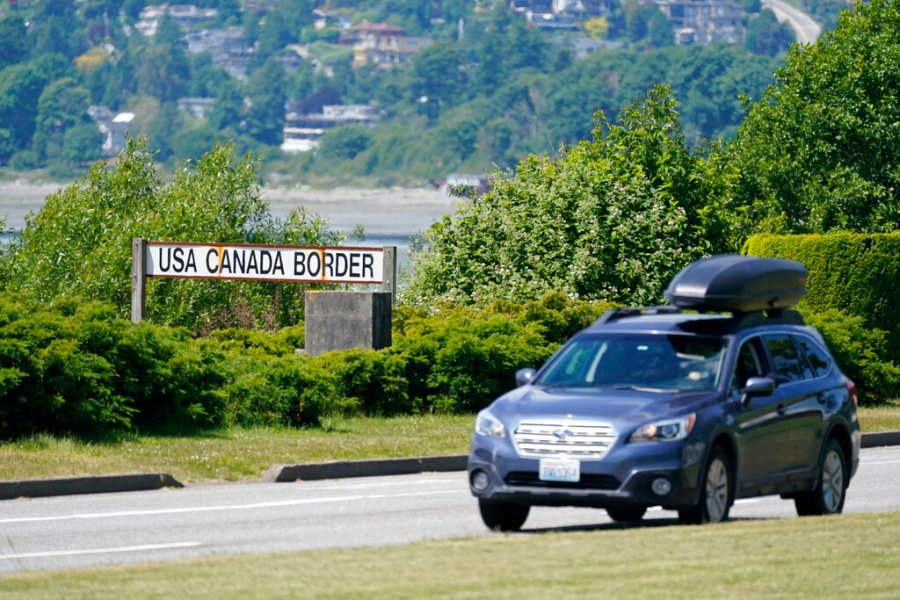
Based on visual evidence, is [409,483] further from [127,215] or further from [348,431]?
[127,215]

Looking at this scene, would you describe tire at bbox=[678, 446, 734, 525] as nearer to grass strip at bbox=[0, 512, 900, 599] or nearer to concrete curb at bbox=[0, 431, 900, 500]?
grass strip at bbox=[0, 512, 900, 599]

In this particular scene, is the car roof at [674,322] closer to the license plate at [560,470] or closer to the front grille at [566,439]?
the front grille at [566,439]

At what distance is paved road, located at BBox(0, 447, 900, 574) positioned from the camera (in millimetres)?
12445

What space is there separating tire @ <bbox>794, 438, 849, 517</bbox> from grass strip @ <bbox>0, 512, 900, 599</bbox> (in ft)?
6.87

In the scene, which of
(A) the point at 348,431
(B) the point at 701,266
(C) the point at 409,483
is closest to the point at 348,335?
(A) the point at 348,431

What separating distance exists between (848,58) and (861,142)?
303 cm

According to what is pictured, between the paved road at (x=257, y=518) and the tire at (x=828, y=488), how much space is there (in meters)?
0.43

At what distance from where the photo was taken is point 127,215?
156 ft

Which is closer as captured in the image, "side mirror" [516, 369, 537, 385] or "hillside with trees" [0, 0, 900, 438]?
"side mirror" [516, 369, 537, 385]

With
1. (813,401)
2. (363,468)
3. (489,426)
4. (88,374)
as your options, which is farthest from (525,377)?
(88,374)

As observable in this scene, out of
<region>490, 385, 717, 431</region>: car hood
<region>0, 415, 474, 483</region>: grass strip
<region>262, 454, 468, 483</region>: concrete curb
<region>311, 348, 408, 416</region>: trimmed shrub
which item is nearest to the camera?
<region>490, 385, 717, 431</region>: car hood

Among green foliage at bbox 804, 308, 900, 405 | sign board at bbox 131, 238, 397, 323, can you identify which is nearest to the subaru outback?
sign board at bbox 131, 238, 397, 323

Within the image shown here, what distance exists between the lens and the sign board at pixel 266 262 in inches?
936

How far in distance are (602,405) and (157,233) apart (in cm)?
3140
